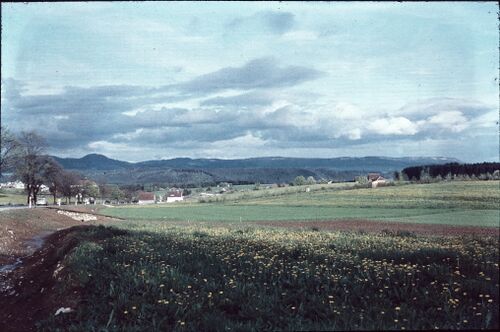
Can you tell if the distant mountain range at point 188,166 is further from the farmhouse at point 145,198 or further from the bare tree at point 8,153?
the bare tree at point 8,153

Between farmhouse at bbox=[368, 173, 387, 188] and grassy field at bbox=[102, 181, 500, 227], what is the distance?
0.97 ft

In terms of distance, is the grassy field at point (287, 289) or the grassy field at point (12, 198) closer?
the grassy field at point (287, 289)

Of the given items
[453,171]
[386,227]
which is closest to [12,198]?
[386,227]

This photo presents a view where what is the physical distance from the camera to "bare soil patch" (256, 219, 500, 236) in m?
8.89

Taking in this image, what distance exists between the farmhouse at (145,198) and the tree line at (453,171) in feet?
26.8

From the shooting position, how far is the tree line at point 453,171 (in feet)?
27.3

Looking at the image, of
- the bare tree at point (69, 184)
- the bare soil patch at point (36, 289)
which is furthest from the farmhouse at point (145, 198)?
the bare soil patch at point (36, 289)

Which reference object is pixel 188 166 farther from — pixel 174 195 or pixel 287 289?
pixel 287 289

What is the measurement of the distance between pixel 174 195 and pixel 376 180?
760 cm

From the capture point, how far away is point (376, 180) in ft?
51.2

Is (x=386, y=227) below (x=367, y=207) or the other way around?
below

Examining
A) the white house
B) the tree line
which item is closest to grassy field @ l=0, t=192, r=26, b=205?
the white house

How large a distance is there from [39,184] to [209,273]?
27.3 feet

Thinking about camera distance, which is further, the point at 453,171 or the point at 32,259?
the point at 32,259
